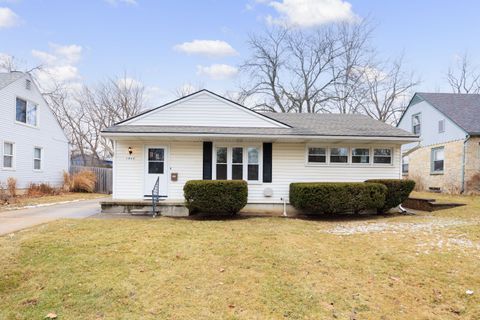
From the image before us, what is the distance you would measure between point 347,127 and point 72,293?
397 inches

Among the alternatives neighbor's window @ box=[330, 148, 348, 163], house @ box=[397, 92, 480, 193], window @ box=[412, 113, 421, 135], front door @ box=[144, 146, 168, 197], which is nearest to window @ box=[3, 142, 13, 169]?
front door @ box=[144, 146, 168, 197]

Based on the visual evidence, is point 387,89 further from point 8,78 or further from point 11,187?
point 11,187

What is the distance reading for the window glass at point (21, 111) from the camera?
51.8ft

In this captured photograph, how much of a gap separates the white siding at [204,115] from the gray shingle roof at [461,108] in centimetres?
1190

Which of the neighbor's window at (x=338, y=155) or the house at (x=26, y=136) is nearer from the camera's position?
the neighbor's window at (x=338, y=155)

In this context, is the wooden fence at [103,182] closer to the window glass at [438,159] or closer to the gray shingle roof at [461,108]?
the window glass at [438,159]

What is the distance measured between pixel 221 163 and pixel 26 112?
42.8ft

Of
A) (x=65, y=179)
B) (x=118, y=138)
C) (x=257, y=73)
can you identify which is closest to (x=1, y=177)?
(x=65, y=179)

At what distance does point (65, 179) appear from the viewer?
62.1 feet

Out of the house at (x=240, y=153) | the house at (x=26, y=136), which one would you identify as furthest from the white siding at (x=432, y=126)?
the house at (x=26, y=136)

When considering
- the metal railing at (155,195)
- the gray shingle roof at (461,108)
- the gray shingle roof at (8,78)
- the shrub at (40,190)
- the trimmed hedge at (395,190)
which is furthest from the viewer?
the gray shingle roof at (461,108)

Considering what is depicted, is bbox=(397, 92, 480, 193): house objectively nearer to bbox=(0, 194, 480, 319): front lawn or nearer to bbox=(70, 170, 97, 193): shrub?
bbox=(0, 194, 480, 319): front lawn

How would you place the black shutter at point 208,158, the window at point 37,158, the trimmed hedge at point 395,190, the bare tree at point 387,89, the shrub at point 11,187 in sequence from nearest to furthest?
the trimmed hedge at point 395,190, the black shutter at point 208,158, the shrub at point 11,187, the window at point 37,158, the bare tree at point 387,89

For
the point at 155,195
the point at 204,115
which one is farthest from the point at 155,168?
the point at 204,115
